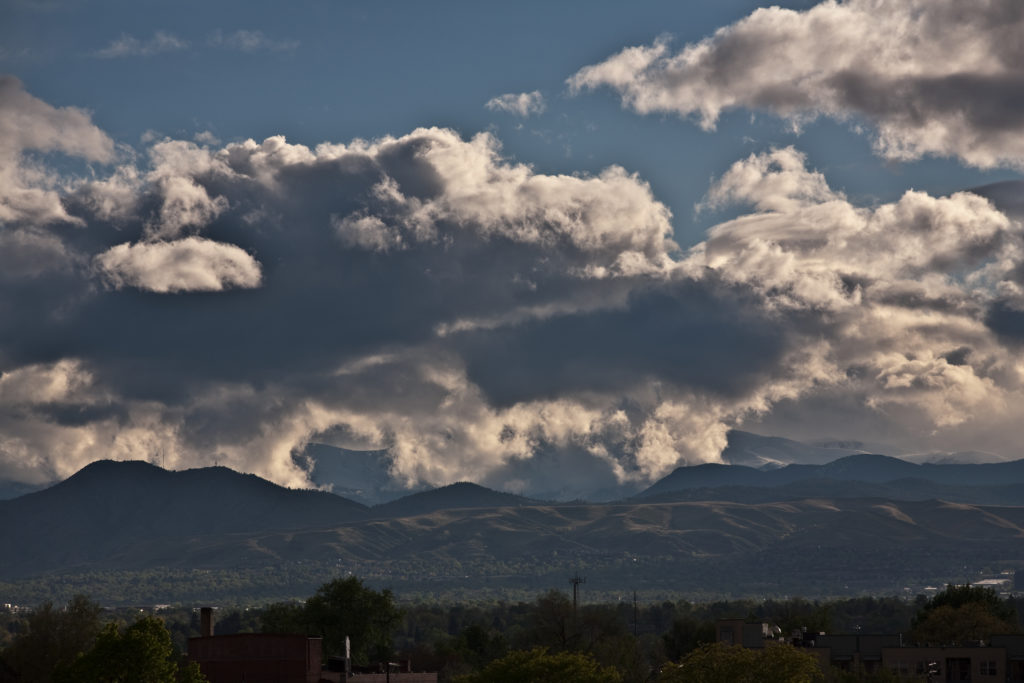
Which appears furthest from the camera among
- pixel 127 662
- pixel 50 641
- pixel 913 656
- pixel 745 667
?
pixel 913 656

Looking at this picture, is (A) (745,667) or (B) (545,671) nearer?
(A) (745,667)

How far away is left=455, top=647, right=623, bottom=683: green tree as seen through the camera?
133250 mm

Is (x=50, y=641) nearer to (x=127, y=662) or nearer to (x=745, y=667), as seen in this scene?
(x=127, y=662)

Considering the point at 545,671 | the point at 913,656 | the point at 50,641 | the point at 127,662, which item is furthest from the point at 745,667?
the point at 50,641

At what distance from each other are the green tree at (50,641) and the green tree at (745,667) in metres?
78.2

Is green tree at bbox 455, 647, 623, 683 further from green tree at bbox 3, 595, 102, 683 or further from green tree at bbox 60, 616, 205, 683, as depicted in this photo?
green tree at bbox 3, 595, 102, 683

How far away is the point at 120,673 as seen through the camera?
112188 millimetres

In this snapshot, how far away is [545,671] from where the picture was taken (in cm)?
13438

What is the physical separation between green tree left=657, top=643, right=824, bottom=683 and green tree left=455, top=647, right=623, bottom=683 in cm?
784

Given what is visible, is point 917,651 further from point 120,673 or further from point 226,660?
point 120,673

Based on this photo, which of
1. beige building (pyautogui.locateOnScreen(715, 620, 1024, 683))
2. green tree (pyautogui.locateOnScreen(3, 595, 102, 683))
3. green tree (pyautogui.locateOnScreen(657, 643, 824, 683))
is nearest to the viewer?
green tree (pyautogui.locateOnScreen(657, 643, 824, 683))

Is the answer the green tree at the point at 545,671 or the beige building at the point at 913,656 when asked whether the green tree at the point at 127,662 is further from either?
the beige building at the point at 913,656

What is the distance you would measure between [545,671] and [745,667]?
19303mm

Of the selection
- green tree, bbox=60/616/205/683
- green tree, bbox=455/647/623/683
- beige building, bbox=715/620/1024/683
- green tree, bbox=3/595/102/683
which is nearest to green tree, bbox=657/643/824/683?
green tree, bbox=455/647/623/683
